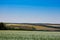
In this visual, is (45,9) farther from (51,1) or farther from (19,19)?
(19,19)

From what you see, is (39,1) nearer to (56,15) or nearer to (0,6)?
(56,15)

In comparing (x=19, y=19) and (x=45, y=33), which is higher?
(x=19, y=19)

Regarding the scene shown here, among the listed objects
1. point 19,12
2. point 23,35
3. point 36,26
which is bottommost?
point 23,35

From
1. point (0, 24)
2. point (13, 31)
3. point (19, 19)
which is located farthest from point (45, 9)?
point (0, 24)

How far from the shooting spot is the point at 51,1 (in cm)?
180

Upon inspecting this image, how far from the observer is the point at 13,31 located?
5.81 feet

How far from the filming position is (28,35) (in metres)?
1.76

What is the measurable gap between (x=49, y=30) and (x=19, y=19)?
1.57 ft

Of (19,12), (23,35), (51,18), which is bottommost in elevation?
(23,35)

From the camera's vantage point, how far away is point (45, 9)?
182 cm

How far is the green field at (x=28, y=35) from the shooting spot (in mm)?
1727

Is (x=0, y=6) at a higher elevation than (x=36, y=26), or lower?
higher

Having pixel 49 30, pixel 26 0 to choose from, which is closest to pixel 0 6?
pixel 26 0

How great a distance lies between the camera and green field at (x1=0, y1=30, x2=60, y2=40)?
1.73m
